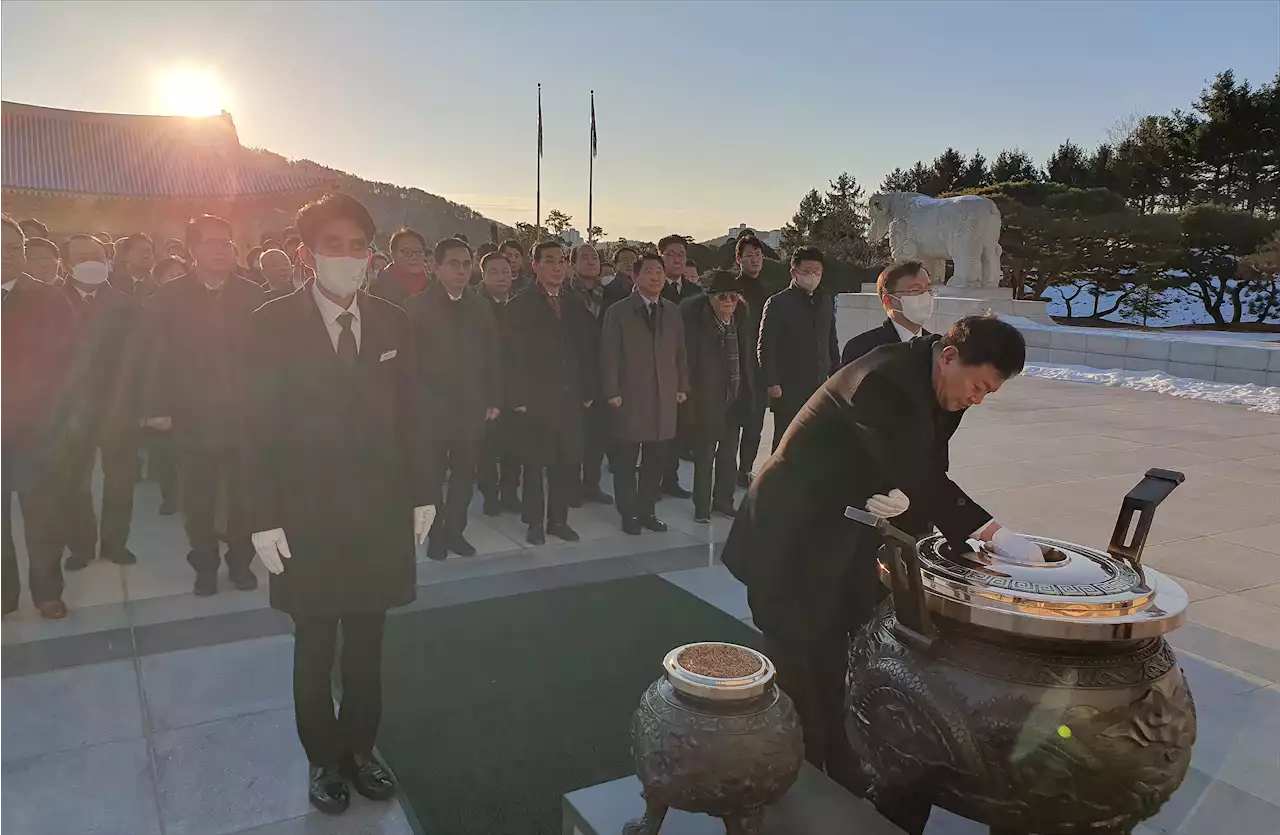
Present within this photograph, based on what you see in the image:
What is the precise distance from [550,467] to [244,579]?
1.90m

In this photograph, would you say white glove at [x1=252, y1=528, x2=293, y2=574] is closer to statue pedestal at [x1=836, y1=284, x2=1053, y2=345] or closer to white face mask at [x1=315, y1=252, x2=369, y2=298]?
white face mask at [x1=315, y1=252, x2=369, y2=298]

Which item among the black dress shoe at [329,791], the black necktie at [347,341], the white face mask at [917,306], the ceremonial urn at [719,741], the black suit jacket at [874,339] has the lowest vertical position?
the black dress shoe at [329,791]

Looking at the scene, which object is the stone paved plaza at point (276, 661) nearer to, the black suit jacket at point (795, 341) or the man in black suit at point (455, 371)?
the man in black suit at point (455, 371)

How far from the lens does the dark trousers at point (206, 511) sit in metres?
4.45

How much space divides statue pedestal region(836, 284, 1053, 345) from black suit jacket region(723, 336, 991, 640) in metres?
14.8

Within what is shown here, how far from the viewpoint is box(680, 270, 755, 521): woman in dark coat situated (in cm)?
582

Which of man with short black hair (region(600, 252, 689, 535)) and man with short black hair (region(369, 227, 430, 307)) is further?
man with short black hair (region(369, 227, 430, 307))

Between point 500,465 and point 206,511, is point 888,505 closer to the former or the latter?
point 206,511

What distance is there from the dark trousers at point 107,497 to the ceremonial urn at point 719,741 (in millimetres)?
3911

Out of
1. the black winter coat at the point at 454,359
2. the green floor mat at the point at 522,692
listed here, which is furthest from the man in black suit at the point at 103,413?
the green floor mat at the point at 522,692

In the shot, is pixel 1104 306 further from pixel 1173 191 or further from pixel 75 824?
pixel 75 824

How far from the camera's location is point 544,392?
552 centimetres

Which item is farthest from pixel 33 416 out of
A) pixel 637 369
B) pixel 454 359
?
pixel 637 369

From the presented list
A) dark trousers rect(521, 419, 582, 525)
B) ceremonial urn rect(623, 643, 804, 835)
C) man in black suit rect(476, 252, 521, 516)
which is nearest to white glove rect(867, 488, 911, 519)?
ceremonial urn rect(623, 643, 804, 835)
